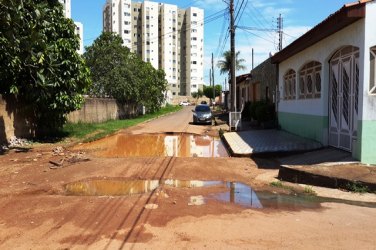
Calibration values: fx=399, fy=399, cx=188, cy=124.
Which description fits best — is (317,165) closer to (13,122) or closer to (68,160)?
(68,160)

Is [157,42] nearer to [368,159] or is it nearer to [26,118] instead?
[26,118]

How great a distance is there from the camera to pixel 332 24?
37.3 ft

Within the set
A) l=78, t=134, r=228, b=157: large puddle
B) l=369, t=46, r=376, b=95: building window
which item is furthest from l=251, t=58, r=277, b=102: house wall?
l=369, t=46, r=376, b=95: building window

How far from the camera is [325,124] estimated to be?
44.3ft

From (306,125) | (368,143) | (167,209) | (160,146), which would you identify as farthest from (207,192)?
(160,146)

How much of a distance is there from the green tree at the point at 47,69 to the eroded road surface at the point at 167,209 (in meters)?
4.46

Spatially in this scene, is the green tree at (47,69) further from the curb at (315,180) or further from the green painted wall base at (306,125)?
the green painted wall base at (306,125)

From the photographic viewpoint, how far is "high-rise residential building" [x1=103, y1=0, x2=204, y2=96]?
117 metres

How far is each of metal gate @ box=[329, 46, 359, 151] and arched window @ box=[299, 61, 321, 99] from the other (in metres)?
1.69

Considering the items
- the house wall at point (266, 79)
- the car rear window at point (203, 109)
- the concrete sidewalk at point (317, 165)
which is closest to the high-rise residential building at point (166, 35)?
the car rear window at point (203, 109)

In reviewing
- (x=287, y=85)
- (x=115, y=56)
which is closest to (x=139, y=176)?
(x=287, y=85)

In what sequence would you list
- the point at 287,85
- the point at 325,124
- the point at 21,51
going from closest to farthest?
the point at 325,124
the point at 21,51
the point at 287,85

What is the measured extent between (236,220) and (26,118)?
14.3 meters

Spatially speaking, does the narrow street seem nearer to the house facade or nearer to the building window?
the house facade
